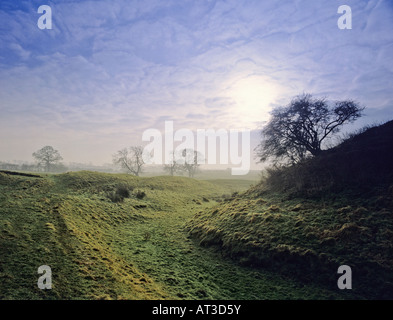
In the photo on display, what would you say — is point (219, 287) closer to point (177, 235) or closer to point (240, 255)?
point (240, 255)

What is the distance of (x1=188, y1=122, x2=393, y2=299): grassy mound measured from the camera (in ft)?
26.3

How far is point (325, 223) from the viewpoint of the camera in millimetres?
10711

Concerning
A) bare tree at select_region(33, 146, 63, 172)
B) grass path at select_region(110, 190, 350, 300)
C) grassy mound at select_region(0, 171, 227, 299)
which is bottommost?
grass path at select_region(110, 190, 350, 300)

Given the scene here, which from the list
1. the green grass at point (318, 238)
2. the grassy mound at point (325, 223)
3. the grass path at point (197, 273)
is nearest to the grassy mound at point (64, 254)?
the grass path at point (197, 273)

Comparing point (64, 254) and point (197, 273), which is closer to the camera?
point (64, 254)

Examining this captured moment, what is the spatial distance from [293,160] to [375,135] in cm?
757

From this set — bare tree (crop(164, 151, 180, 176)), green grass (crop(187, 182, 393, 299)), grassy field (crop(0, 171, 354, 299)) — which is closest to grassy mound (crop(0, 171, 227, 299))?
grassy field (crop(0, 171, 354, 299))

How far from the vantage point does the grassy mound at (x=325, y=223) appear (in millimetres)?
8016

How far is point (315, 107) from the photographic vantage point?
76.4ft

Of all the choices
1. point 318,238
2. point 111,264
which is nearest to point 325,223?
point 318,238

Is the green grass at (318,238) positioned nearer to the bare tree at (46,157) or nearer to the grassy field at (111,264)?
the grassy field at (111,264)

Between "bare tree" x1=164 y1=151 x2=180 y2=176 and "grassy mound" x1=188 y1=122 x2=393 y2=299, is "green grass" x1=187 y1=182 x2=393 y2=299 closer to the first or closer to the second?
"grassy mound" x1=188 y1=122 x2=393 y2=299

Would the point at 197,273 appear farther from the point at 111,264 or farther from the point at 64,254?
the point at 64,254

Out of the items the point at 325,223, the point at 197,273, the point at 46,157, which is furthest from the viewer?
the point at 46,157
